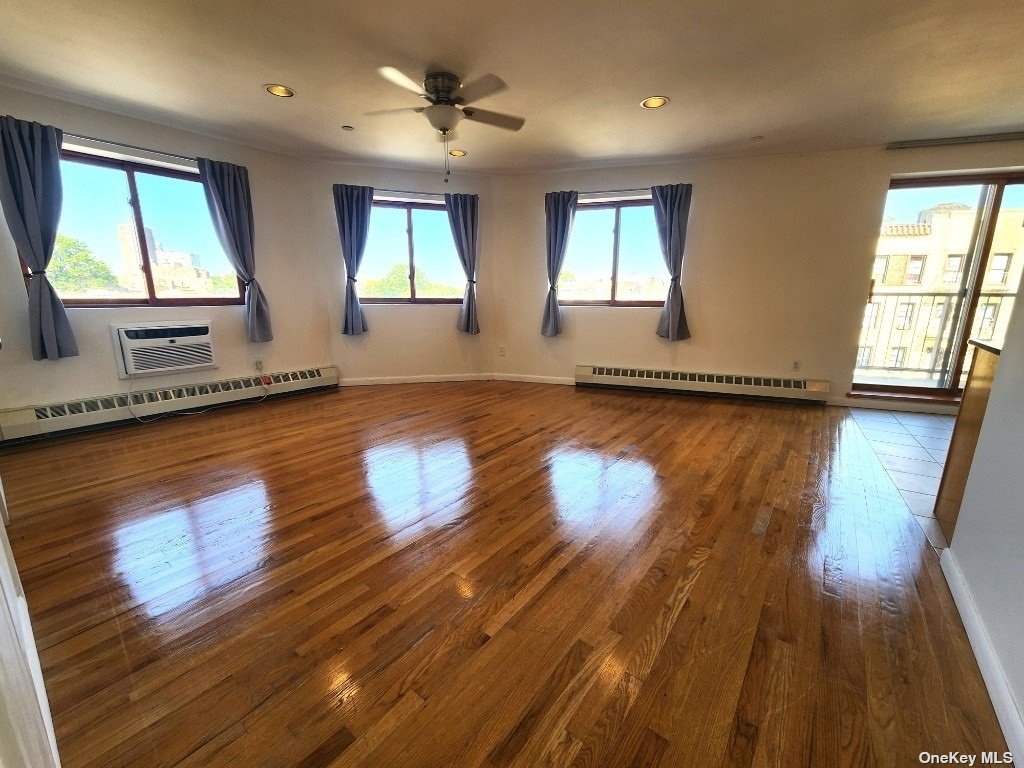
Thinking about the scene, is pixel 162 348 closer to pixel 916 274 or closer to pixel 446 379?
pixel 446 379

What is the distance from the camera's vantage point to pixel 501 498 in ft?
7.41

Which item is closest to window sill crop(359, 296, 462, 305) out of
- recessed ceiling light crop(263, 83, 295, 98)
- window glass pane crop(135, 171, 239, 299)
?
window glass pane crop(135, 171, 239, 299)

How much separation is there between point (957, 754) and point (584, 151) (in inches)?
177

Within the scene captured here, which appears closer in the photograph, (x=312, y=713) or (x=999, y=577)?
(x=312, y=713)

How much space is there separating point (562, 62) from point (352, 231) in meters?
2.99

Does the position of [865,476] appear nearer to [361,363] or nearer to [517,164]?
[517,164]

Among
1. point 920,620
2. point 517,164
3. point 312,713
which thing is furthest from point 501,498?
point 517,164

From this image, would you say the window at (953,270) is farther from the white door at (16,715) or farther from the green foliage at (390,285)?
the white door at (16,715)

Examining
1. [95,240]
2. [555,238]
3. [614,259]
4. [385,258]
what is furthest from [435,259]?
[95,240]

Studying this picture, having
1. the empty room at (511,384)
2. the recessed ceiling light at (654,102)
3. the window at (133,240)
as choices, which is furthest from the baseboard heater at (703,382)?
the window at (133,240)

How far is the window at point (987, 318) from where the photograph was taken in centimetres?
379

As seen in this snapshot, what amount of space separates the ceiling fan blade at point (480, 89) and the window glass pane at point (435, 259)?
2155mm

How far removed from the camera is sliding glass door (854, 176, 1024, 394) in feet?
12.0

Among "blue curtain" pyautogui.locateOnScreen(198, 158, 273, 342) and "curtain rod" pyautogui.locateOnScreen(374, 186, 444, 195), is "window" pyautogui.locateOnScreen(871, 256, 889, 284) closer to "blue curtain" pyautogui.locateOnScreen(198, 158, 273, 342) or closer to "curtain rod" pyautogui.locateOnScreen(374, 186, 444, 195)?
"curtain rod" pyautogui.locateOnScreen(374, 186, 444, 195)
